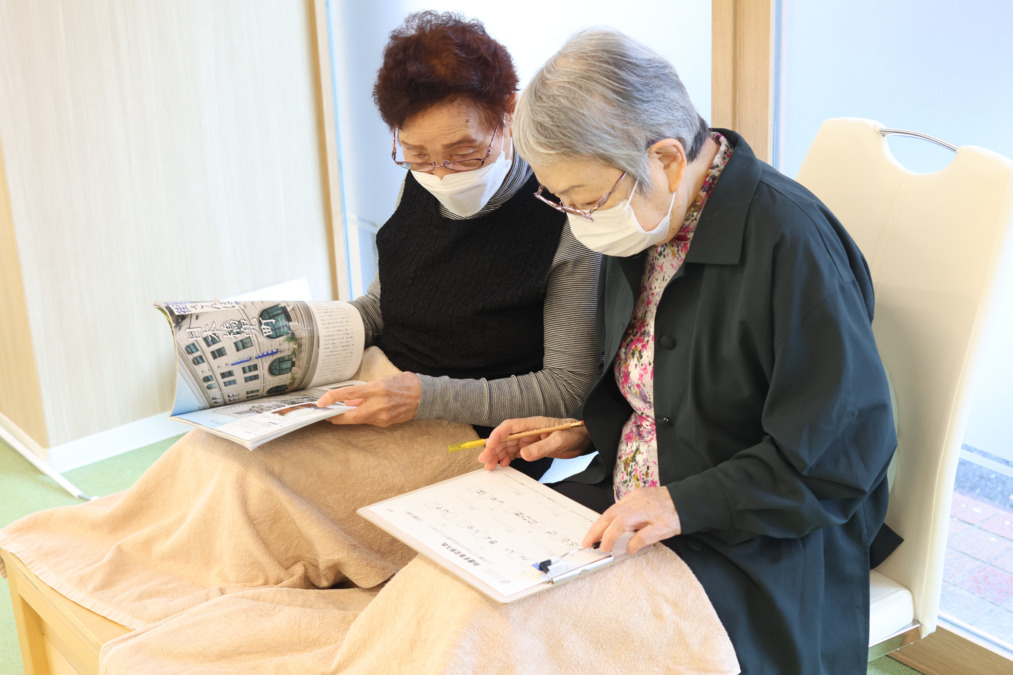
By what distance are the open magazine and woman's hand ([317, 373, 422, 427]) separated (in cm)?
2

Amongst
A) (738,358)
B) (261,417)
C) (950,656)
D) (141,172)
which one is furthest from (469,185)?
(141,172)

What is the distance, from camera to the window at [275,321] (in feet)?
5.24

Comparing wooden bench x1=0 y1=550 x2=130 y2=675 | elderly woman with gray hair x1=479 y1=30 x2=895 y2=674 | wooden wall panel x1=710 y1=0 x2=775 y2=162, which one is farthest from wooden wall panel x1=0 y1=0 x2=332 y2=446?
elderly woman with gray hair x1=479 y1=30 x2=895 y2=674

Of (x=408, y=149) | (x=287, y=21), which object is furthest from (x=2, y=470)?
(x=408, y=149)

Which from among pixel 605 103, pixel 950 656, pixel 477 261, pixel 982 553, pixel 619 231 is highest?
pixel 605 103

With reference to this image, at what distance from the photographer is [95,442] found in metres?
2.90

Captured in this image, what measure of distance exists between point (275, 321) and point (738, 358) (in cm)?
87

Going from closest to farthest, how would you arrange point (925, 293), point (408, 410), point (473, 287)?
point (925, 293)
point (408, 410)
point (473, 287)

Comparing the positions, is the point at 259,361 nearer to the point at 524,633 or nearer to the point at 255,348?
the point at 255,348

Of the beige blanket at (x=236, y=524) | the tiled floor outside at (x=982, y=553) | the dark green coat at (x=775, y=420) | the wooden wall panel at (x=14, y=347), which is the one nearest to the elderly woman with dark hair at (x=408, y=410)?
the beige blanket at (x=236, y=524)

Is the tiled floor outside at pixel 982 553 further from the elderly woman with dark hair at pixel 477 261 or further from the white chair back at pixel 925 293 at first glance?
the elderly woman with dark hair at pixel 477 261

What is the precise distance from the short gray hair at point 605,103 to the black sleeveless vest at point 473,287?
45 cm

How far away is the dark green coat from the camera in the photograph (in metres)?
1.05

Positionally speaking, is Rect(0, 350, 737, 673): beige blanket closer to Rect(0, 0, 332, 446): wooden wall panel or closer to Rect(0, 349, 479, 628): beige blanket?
Rect(0, 349, 479, 628): beige blanket
